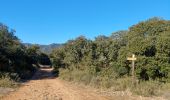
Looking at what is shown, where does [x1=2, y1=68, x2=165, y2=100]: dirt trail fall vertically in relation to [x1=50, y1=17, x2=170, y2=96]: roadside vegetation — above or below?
below

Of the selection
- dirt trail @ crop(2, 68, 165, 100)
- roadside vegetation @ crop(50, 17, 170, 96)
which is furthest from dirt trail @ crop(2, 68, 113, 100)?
roadside vegetation @ crop(50, 17, 170, 96)

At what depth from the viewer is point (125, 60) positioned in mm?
29781

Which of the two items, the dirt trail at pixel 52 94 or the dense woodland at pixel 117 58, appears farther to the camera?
the dense woodland at pixel 117 58

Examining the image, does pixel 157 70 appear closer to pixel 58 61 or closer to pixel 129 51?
pixel 129 51

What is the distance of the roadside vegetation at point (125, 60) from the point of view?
2498 cm

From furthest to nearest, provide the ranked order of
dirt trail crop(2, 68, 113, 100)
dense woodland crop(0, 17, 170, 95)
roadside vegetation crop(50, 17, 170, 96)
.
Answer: dense woodland crop(0, 17, 170, 95) < roadside vegetation crop(50, 17, 170, 96) < dirt trail crop(2, 68, 113, 100)

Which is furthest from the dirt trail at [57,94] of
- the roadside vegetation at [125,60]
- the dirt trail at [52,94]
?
the roadside vegetation at [125,60]

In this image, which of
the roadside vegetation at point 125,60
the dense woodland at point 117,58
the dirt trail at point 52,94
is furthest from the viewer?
the dense woodland at point 117,58

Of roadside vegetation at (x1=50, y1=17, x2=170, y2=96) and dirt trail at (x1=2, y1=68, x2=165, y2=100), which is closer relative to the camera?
dirt trail at (x1=2, y1=68, x2=165, y2=100)

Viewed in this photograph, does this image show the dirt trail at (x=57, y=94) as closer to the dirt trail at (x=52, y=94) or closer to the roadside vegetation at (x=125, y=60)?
the dirt trail at (x=52, y=94)

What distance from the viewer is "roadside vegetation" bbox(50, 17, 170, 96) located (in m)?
25.0

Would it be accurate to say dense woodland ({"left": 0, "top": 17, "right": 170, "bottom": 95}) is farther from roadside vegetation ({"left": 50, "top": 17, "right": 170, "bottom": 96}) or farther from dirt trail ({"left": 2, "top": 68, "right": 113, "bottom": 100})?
dirt trail ({"left": 2, "top": 68, "right": 113, "bottom": 100})

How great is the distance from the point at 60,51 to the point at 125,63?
24971mm

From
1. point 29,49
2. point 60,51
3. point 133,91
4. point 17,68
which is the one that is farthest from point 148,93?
point 29,49
